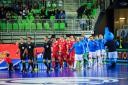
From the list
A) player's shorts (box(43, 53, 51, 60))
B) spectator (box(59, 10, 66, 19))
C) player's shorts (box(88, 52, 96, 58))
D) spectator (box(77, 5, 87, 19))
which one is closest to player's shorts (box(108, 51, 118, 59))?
player's shorts (box(88, 52, 96, 58))

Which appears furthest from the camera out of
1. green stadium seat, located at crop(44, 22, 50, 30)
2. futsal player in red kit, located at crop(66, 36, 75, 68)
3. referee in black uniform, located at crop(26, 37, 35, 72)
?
green stadium seat, located at crop(44, 22, 50, 30)

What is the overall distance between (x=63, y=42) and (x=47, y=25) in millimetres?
7873

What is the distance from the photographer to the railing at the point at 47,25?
32.8 m

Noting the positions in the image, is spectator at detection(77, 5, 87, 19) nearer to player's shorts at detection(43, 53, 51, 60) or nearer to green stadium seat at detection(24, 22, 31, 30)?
green stadium seat at detection(24, 22, 31, 30)

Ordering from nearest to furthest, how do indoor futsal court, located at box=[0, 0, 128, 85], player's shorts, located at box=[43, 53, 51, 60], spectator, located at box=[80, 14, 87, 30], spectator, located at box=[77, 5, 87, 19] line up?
indoor futsal court, located at box=[0, 0, 128, 85], player's shorts, located at box=[43, 53, 51, 60], spectator, located at box=[80, 14, 87, 30], spectator, located at box=[77, 5, 87, 19]

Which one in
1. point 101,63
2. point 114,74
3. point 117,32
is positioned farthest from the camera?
point 117,32

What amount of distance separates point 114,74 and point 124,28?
1668 centimetres

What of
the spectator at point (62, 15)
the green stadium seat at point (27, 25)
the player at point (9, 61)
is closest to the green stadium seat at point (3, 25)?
the green stadium seat at point (27, 25)

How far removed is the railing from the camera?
3284cm

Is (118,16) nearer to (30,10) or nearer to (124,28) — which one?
(124,28)

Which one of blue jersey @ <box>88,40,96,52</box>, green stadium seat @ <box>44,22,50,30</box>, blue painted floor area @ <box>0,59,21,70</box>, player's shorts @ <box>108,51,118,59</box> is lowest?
blue painted floor area @ <box>0,59,21,70</box>

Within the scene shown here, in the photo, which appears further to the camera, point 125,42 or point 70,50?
point 125,42

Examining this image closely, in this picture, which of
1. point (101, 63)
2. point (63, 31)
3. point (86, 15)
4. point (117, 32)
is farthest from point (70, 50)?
point (117, 32)

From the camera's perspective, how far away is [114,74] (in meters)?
22.9
